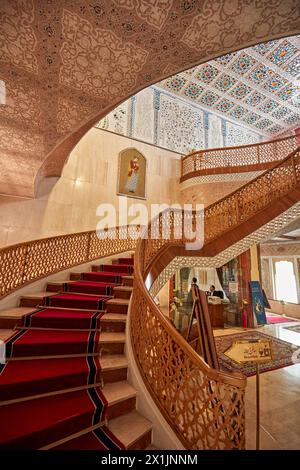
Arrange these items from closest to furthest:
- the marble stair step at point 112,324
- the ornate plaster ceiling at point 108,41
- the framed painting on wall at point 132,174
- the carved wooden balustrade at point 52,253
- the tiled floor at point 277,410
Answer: the ornate plaster ceiling at point 108,41, the tiled floor at point 277,410, the marble stair step at point 112,324, the carved wooden balustrade at point 52,253, the framed painting on wall at point 132,174

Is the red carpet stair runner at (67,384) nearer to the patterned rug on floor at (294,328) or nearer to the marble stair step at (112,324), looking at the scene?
the marble stair step at (112,324)

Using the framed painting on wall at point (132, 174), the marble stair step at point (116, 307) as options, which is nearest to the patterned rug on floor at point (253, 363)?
the marble stair step at point (116, 307)

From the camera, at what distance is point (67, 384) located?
77.4 inches

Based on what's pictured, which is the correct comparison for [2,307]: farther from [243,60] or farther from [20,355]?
[243,60]

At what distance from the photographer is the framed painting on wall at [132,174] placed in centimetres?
736

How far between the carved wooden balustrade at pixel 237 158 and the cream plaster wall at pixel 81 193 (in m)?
1.14

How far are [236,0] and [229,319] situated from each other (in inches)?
346

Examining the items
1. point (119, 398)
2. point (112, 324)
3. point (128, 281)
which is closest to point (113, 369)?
point (119, 398)

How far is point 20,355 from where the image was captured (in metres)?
2.21

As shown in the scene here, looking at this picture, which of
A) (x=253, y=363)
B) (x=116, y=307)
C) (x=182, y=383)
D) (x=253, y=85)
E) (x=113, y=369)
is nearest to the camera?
(x=182, y=383)

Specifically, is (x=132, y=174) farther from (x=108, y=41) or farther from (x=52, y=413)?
(x=52, y=413)

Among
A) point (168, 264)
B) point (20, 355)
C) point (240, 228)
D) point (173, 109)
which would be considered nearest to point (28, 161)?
point (20, 355)

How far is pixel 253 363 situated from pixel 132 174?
6.97 metres
